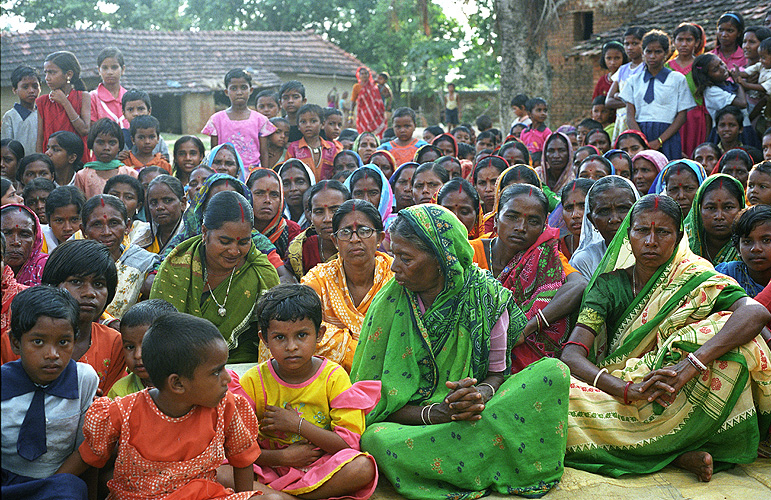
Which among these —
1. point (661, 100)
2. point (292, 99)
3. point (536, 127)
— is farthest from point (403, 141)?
point (661, 100)

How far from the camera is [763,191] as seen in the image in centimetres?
485

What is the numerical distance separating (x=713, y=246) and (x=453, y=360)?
7.16ft

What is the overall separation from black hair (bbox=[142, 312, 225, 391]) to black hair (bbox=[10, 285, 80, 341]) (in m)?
0.36

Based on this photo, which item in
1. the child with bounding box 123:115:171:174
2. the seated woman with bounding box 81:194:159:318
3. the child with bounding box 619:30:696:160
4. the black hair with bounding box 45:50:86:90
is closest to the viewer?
the seated woman with bounding box 81:194:159:318

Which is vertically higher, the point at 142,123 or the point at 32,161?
the point at 142,123

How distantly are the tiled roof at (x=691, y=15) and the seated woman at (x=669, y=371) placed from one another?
843 cm

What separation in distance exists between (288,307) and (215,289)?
1347 millimetres

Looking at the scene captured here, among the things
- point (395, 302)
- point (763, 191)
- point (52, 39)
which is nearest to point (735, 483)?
point (395, 302)

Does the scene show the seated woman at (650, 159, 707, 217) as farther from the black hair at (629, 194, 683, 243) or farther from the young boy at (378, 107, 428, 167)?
the young boy at (378, 107, 428, 167)

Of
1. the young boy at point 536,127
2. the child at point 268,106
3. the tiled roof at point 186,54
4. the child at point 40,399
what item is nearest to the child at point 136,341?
the child at point 40,399

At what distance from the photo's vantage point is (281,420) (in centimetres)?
309

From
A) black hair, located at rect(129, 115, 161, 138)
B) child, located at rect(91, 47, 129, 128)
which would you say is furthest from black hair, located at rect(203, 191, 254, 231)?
child, located at rect(91, 47, 129, 128)

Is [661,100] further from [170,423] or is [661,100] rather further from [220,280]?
[170,423]

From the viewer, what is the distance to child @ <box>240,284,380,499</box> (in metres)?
3.08
